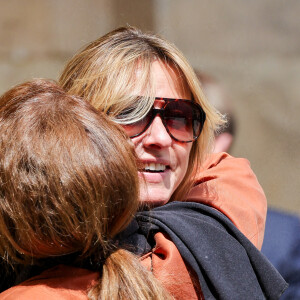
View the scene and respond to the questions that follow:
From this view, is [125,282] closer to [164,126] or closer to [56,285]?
[56,285]

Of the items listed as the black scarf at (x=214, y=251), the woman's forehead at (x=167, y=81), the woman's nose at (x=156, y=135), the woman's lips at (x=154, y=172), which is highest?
the woman's forehead at (x=167, y=81)

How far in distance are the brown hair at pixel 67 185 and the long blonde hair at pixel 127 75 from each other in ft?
0.63

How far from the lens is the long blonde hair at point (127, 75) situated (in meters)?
1.22

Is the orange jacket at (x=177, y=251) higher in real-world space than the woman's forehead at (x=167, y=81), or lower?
lower

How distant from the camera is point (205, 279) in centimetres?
109

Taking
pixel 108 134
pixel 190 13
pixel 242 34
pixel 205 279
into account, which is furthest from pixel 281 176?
pixel 108 134

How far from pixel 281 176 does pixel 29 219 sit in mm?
1445

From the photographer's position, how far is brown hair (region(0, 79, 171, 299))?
0.92 meters

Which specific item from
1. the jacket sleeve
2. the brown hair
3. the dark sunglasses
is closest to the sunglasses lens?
the dark sunglasses

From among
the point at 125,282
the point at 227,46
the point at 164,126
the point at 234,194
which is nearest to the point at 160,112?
the point at 164,126

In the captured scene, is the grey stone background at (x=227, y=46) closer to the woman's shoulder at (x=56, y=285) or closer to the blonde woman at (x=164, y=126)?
the blonde woman at (x=164, y=126)

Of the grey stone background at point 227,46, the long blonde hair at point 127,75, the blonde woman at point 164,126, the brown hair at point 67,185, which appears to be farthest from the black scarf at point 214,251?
the grey stone background at point 227,46

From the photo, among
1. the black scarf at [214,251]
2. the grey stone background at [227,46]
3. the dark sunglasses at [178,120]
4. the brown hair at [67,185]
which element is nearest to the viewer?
the brown hair at [67,185]

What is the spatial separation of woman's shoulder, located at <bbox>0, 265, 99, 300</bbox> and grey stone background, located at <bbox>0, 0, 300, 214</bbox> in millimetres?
1319
